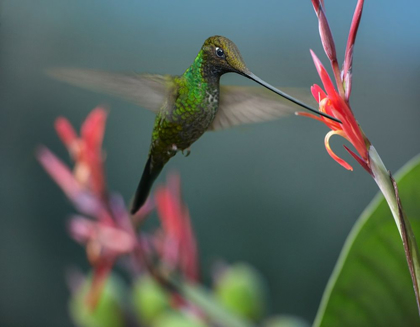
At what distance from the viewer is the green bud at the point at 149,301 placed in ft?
1.95

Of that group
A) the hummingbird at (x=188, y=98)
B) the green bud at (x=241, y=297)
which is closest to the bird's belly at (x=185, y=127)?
the hummingbird at (x=188, y=98)

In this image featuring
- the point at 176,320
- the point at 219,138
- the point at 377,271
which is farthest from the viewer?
the point at 219,138

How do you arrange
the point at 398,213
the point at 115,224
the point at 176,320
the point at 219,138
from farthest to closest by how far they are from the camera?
the point at 219,138, the point at 176,320, the point at 115,224, the point at 398,213

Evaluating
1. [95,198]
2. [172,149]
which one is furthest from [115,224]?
[172,149]

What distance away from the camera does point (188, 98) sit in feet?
0.60

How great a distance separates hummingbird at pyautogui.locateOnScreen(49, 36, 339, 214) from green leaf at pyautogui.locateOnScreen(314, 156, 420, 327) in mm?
95

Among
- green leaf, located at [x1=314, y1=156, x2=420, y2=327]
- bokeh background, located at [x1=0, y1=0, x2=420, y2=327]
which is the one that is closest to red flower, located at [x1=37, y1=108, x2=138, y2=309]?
green leaf, located at [x1=314, y1=156, x2=420, y2=327]

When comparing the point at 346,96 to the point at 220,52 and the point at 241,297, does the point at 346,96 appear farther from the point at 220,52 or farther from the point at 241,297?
the point at 241,297

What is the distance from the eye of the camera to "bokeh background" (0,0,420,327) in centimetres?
73

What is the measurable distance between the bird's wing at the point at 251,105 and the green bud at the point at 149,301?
16.5 inches

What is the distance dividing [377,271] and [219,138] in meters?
0.58

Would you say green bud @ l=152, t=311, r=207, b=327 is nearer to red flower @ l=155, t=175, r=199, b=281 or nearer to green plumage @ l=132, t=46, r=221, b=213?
red flower @ l=155, t=175, r=199, b=281

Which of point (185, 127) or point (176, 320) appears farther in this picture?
point (176, 320)

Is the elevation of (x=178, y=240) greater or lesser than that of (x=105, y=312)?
greater
